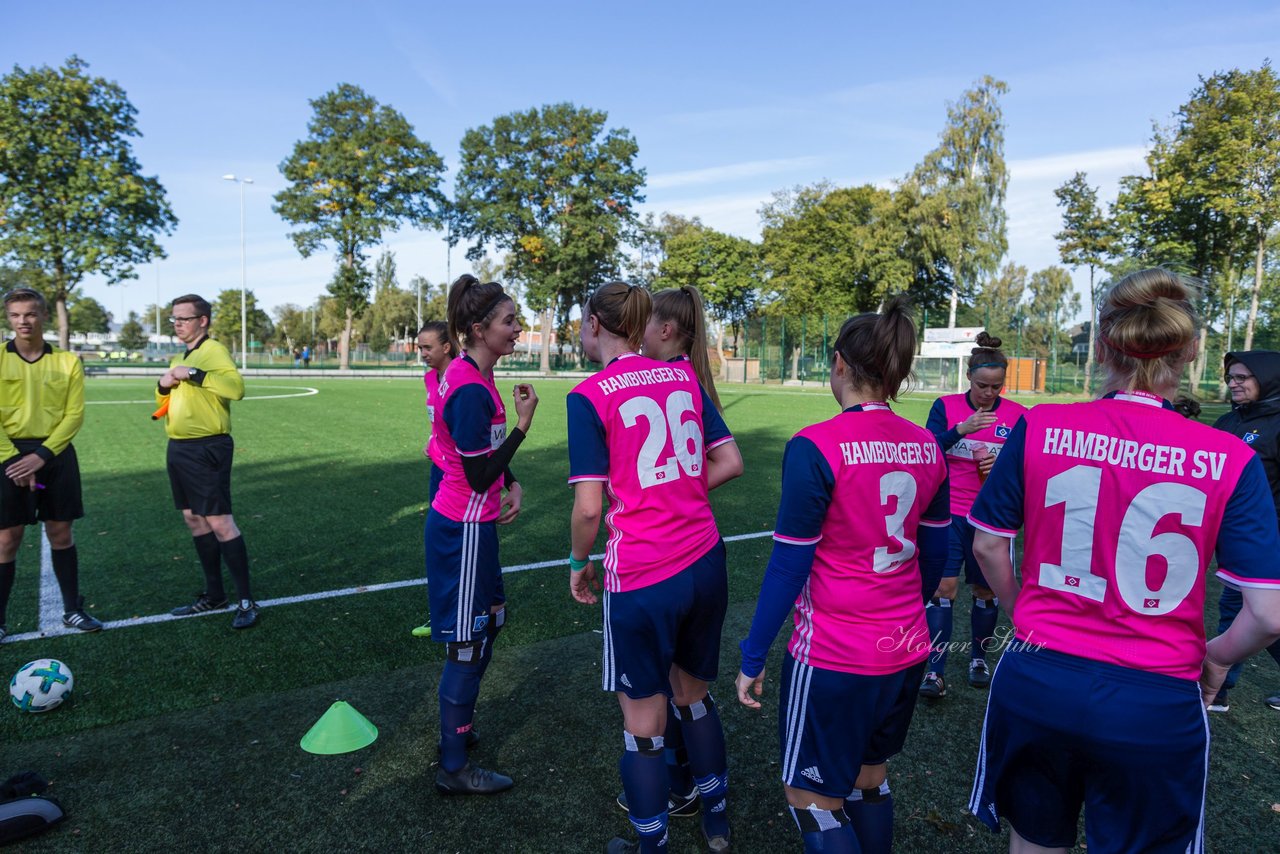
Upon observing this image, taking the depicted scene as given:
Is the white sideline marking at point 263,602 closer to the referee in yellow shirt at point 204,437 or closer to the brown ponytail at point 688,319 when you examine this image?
the referee in yellow shirt at point 204,437

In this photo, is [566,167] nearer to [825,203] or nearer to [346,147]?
[346,147]

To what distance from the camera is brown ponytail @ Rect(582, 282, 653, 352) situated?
→ 270cm

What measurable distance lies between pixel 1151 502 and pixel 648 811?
6.19 feet

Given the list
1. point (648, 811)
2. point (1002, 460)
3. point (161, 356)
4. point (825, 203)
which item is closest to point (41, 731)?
point (648, 811)

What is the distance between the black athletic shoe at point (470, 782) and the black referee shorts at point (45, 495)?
365 cm

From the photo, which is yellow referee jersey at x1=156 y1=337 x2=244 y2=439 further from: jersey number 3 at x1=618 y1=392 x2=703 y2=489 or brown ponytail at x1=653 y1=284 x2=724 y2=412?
jersey number 3 at x1=618 y1=392 x2=703 y2=489

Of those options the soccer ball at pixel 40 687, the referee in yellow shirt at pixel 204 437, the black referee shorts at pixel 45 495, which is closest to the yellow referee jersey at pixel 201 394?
the referee in yellow shirt at pixel 204 437

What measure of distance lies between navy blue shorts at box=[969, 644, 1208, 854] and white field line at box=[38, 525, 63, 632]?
6.17 metres

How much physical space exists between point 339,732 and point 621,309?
2665mm

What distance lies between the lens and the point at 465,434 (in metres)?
3.14

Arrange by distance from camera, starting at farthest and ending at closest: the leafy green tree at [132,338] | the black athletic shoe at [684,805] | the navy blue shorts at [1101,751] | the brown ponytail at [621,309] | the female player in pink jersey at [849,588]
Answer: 1. the leafy green tree at [132,338]
2. the black athletic shoe at [684,805]
3. the brown ponytail at [621,309]
4. the female player in pink jersey at [849,588]
5. the navy blue shorts at [1101,751]

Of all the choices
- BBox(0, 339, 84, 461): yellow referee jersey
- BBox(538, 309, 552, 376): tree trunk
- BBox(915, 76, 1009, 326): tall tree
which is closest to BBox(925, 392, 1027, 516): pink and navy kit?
BBox(0, 339, 84, 461): yellow referee jersey

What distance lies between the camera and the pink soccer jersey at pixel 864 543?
2.19 meters

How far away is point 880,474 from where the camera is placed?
2.21 metres
